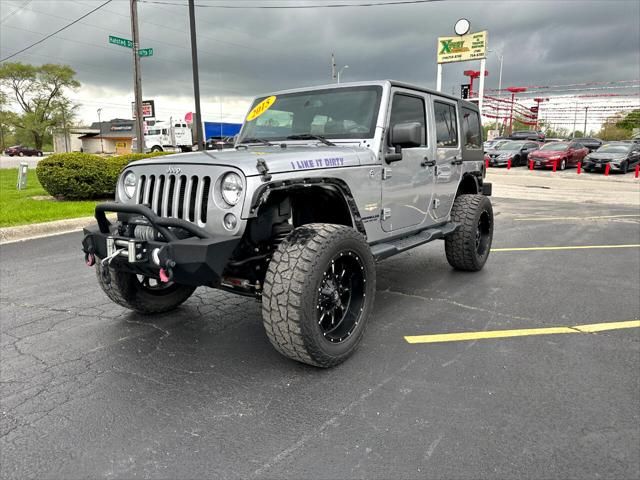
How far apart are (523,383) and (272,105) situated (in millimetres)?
3268

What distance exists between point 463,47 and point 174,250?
1402 inches

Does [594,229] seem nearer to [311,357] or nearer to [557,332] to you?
[557,332]

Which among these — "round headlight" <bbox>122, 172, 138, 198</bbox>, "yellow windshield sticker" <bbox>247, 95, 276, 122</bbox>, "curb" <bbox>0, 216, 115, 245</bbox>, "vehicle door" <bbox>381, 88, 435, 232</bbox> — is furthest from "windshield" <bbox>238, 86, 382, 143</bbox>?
"curb" <bbox>0, 216, 115, 245</bbox>

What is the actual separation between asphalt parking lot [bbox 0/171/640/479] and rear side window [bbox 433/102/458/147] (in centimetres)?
162

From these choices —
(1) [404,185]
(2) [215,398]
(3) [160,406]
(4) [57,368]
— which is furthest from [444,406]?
(4) [57,368]

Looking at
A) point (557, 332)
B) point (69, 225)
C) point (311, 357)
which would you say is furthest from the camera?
point (69, 225)

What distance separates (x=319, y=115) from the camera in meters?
4.35

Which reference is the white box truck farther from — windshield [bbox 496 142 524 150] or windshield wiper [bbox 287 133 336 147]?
windshield wiper [bbox 287 133 336 147]

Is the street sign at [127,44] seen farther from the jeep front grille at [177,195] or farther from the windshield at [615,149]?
the windshield at [615,149]

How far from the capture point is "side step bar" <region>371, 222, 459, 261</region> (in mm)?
4071

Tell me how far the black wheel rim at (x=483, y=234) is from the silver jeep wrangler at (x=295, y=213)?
1.18m

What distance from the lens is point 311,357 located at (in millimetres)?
3162

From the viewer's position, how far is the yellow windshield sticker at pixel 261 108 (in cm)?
474

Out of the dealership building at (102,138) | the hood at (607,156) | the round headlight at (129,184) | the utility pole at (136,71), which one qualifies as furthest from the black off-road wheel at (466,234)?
the dealership building at (102,138)
